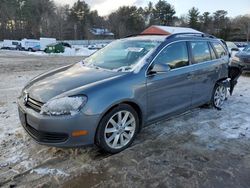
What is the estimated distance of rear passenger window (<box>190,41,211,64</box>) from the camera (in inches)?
183

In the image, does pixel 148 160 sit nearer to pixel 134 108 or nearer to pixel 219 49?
pixel 134 108

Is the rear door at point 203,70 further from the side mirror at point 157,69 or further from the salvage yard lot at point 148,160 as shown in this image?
the side mirror at point 157,69

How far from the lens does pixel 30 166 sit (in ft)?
10.4

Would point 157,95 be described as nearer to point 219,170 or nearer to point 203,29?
point 219,170

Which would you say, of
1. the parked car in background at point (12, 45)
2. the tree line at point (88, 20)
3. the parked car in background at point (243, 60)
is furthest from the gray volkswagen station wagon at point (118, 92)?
the tree line at point (88, 20)

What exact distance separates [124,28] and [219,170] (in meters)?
76.4

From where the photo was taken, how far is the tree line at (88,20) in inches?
2405

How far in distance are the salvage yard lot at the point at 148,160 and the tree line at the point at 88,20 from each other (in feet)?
202

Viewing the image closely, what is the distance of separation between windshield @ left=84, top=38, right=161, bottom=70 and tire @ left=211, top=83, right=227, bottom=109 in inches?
85.0

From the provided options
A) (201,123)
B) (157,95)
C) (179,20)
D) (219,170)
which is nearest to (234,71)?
(201,123)

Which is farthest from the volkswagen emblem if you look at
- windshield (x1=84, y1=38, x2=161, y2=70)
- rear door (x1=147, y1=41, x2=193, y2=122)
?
rear door (x1=147, y1=41, x2=193, y2=122)

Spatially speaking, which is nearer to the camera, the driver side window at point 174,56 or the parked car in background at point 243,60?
the driver side window at point 174,56

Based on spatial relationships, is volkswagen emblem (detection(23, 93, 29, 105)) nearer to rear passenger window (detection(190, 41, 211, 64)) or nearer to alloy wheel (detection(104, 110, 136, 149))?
alloy wheel (detection(104, 110, 136, 149))

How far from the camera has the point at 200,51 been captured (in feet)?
15.9
